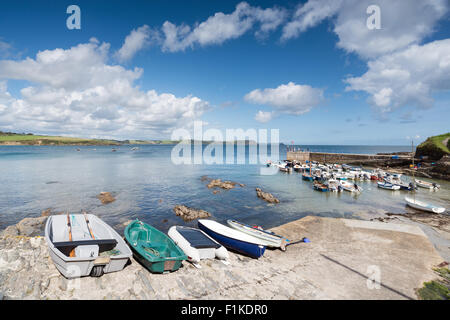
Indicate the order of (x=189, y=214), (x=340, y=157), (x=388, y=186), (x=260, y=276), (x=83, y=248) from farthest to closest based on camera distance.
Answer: (x=340, y=157) → (x=388, y=186) → (x=189, y=214) → (x=260, y=276) → (x=83, y=248)

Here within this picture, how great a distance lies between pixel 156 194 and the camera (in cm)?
2920

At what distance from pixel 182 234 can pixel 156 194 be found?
18.0 metres

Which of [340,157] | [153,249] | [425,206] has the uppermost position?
[340,157]

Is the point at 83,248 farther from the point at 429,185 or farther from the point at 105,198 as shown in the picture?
Result: the point at 429,185

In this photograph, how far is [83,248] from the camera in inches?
373

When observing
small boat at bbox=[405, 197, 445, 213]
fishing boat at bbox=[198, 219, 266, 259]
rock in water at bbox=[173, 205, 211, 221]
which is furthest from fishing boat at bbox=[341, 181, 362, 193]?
fishing boat at bbox=[198, 219, 266, 259]

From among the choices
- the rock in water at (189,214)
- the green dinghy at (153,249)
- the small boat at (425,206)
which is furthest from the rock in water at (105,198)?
the small boat at (425,206)

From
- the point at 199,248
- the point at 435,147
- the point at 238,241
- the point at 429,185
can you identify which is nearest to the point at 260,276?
the point at 238,241

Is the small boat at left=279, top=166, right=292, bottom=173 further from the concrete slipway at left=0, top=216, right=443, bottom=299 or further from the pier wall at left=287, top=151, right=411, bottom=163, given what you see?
the concrete slipway at left=0, top=216, right=443, bottom=299

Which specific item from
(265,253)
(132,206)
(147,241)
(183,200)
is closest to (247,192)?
(183,200)

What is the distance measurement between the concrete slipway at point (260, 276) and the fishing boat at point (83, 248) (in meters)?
0.41

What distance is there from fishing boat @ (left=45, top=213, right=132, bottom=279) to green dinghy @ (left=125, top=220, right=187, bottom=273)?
0.67 meters

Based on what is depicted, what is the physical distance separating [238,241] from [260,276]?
301 centimetres
